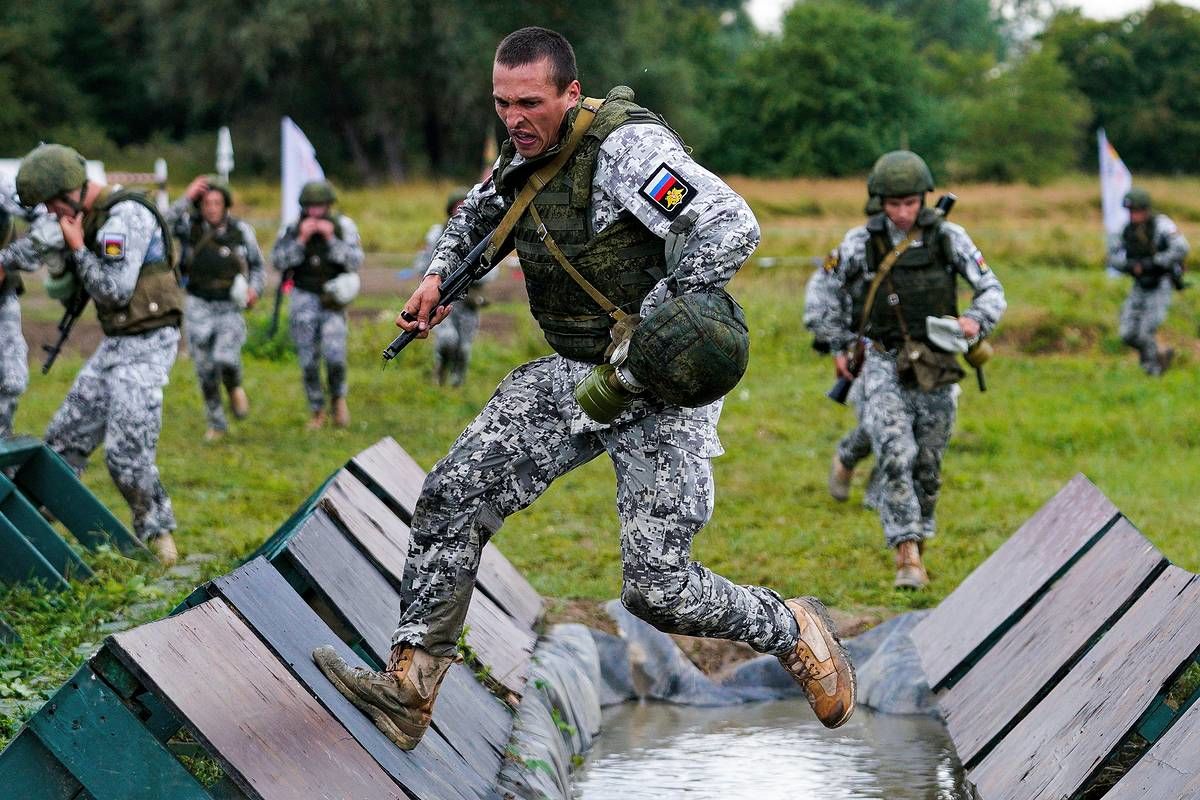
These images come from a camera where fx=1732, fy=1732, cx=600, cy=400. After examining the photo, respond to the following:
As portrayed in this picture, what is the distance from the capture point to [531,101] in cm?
498

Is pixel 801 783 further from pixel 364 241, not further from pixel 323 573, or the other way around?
pixel 364 241

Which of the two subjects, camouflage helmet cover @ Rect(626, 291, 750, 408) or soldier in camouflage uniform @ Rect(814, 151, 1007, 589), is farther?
soldier in camouflage uniform @ Rect(814, 151, 1007, 589)

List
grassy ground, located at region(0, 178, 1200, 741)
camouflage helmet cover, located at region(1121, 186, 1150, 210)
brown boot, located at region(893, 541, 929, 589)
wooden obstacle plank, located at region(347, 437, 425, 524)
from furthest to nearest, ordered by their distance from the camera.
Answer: camouflage helmet cover, located at region(1121, 186, 1150, 210) < grassy ground, located at region(0, 178, 1200, 741) < brown boot, located at region(893, 541, 929, 589) < wooden obstacle plank, located at region(347, 437, 425, 524)

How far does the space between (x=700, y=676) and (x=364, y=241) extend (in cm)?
2455

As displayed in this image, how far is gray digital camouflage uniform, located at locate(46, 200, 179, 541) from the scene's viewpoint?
8.34m

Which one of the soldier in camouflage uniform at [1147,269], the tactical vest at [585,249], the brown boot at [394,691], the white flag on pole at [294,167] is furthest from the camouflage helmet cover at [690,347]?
the soldier in camouflage uniform at [1147,269]

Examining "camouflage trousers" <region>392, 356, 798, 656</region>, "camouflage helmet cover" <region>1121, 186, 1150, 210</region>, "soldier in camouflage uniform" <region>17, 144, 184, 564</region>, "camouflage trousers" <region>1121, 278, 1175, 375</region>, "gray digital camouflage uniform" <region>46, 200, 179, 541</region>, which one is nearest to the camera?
"camouflage trousers" <region>392, 356, 798, 656</region>

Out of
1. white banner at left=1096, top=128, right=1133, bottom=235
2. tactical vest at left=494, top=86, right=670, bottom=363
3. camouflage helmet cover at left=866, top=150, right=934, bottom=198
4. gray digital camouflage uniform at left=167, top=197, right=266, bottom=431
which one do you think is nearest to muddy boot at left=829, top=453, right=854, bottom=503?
camouflage helmet cover at left=866, top=150, right=934, bottom=198

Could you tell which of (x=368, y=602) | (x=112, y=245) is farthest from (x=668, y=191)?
(x=112, y=245)

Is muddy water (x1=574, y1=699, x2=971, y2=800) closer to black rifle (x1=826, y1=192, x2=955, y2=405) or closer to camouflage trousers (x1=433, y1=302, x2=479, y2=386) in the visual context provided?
black rifle (x1=826, y1=192, x2=955, y2=405)

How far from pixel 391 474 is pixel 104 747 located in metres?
3.72

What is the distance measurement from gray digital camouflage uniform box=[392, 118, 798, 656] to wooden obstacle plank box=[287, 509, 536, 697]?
60 cm

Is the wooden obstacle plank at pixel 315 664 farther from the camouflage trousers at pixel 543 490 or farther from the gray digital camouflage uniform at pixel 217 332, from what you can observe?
the gray digital camouflage uniform at pixel 217 332

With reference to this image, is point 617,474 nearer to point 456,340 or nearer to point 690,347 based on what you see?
point 690,347
